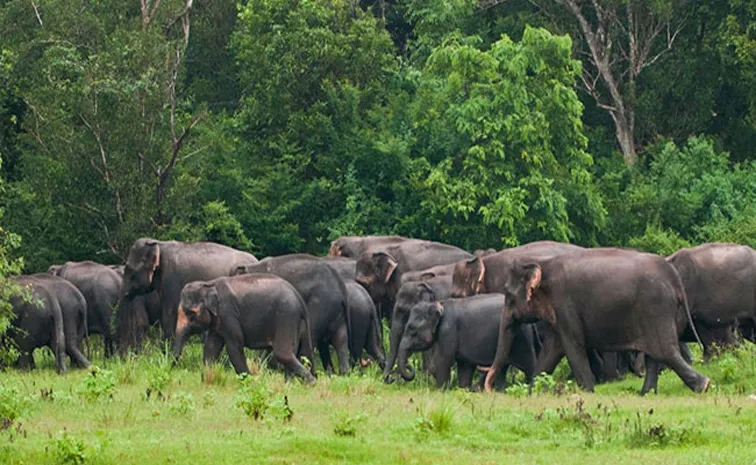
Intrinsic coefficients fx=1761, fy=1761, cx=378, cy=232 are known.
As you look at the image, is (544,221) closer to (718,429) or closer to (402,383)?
(402,383)

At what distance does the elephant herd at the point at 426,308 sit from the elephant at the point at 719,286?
0.02m

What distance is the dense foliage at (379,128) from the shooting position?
107ft

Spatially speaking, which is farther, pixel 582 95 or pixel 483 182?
pixel 582 95

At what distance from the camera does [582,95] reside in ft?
140

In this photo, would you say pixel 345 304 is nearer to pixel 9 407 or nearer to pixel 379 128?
pixel 9 407

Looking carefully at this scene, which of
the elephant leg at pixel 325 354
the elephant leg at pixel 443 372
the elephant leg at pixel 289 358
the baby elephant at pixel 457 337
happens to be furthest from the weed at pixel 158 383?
the elephant leg at pixel 325 354

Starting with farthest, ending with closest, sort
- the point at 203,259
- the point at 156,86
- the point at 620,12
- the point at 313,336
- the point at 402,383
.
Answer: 1. the point at 620,12
2. the point at 156,86
3. the point at 203,259
4. the point at 313,336
5. the point at 402,383

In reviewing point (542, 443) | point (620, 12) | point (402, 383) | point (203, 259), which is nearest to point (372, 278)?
point (203, 259)

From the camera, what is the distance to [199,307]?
2136 cm

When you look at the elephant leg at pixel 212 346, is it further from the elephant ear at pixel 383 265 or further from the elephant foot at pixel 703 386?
the elephant foot at pixel 703 386

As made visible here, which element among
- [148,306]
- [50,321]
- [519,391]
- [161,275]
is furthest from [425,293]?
[148,306]

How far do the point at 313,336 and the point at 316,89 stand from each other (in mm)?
15309

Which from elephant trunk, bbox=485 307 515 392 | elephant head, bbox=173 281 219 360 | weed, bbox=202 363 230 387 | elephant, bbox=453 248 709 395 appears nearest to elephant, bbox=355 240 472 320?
elephant head, bbox=173 281 219 360

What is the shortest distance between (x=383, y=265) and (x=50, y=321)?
5281mm
